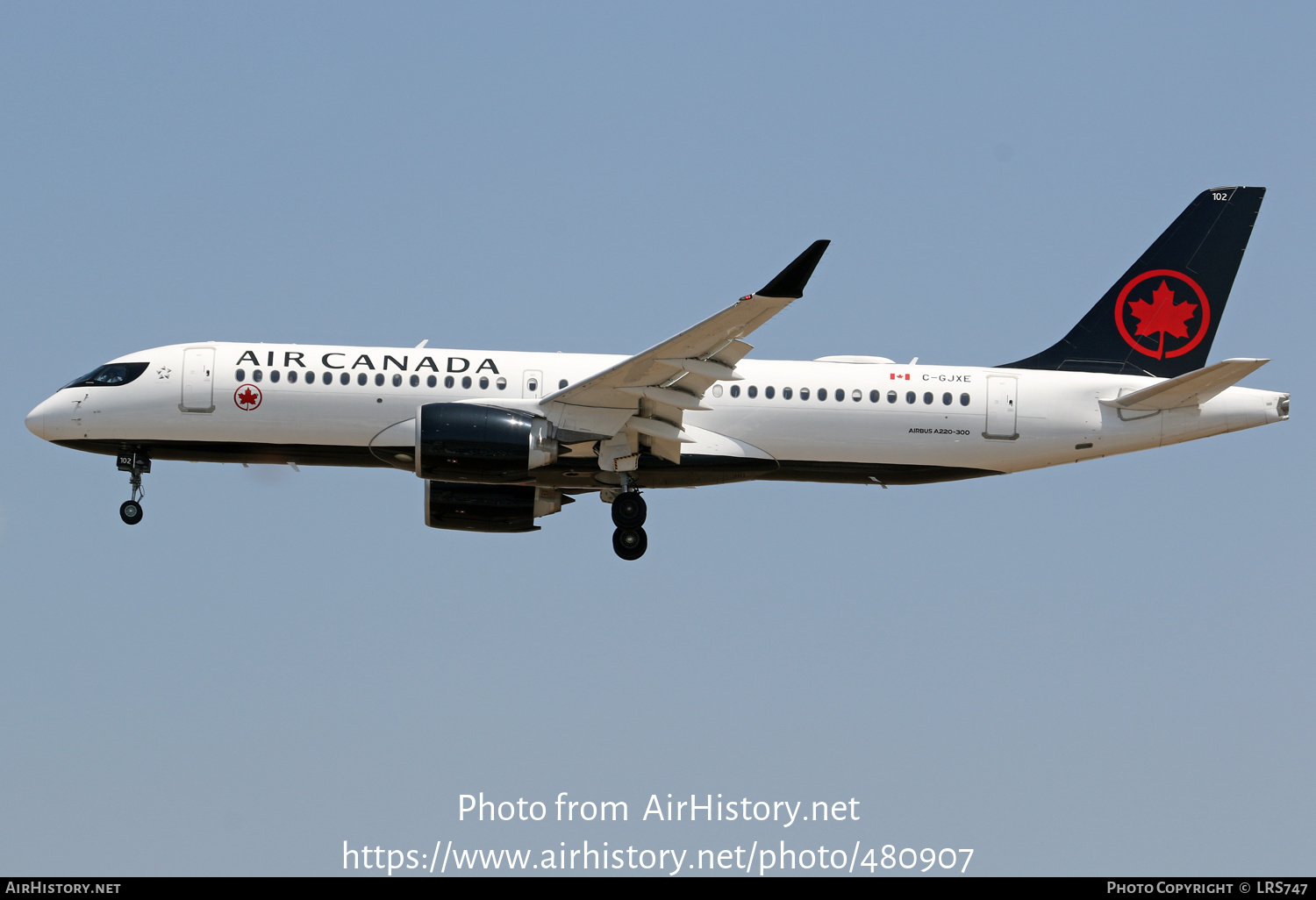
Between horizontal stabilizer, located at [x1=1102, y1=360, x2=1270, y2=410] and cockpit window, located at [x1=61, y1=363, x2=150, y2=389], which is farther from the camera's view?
cockpit window, located at [x1=61, y1=363, x2=150, y2=389]

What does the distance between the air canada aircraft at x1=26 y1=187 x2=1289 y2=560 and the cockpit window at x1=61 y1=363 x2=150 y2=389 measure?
0.14ft

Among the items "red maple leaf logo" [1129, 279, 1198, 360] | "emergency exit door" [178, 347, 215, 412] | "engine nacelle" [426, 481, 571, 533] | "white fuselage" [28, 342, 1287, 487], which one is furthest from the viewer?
"red maple leaf logo" [1129, 279, 1198, 360]

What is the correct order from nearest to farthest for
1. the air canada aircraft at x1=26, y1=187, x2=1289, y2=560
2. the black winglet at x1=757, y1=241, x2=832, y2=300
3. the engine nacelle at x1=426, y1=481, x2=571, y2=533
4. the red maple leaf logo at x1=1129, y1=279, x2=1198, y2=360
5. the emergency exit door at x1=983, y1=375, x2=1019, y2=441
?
1. the black winglet at x1=757, y1=241, x2=832, y2=300
2. the air canada aircraft at x1=26, y1=187, x2=1289, y2=560
3. the emergency exit door at x1=983, y1=375, x2=1019, y2=441
4. the engine nacelle at x1=426, y1=481, x2=571, y2=533
5. the red maple leaf logo at x1=1129, y1=279, x2=1198, y2=360

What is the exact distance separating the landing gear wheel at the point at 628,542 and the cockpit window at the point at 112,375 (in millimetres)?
10631

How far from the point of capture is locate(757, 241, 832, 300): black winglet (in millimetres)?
27719

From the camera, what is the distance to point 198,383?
33.7m

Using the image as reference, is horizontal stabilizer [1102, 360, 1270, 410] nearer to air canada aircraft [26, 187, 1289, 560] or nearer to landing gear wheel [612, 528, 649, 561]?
air canada aircraft [26, 187, 1289, 560]

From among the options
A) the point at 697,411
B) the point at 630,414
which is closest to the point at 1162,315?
the point at 697,411

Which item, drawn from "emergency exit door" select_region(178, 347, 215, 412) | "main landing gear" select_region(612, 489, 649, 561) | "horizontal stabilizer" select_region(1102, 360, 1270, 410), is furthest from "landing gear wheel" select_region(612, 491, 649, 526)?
"horizontal stabilizer" select_region(1102, 360, 1270, 410)

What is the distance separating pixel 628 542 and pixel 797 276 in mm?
8328

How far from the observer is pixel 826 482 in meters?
34.9

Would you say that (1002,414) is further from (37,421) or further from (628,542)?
(37,421)

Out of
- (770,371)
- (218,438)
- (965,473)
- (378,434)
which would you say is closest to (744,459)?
(770,371)

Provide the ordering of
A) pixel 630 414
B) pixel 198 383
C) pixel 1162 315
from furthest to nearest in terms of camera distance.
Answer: pixel 1162 315 → pixel 198 383 → pixel 630 414
